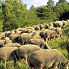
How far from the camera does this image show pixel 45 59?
498cm

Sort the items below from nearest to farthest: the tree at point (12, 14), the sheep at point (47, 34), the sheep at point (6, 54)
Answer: the sheep at point (6, 54), the sheep at point (47, 34), the tree at point (12, 14)

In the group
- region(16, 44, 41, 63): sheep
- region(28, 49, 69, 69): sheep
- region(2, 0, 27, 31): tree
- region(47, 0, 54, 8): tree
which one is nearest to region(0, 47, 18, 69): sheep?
region(16, 44, 41, 63): sheep

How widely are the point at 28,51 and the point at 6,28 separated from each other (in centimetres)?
2261

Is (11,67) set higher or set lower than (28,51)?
lower

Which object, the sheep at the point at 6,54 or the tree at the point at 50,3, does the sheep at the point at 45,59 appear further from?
the tree at the point at 50,3

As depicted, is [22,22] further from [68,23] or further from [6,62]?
[6,62]

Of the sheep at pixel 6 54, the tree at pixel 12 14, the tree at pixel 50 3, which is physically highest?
the tree at pixel 50 3

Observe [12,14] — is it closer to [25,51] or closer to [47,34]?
[47,34]

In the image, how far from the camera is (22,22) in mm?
28859

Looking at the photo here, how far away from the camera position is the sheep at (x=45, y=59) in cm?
482

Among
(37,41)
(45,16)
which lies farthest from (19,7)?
(37,41)

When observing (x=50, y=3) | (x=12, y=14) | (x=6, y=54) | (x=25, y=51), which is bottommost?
(x=6, y=54)

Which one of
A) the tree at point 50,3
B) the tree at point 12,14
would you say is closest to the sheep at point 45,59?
the tree at point 12,14

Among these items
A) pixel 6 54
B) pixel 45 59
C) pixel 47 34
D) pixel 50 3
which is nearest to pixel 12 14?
pixel 47 34
